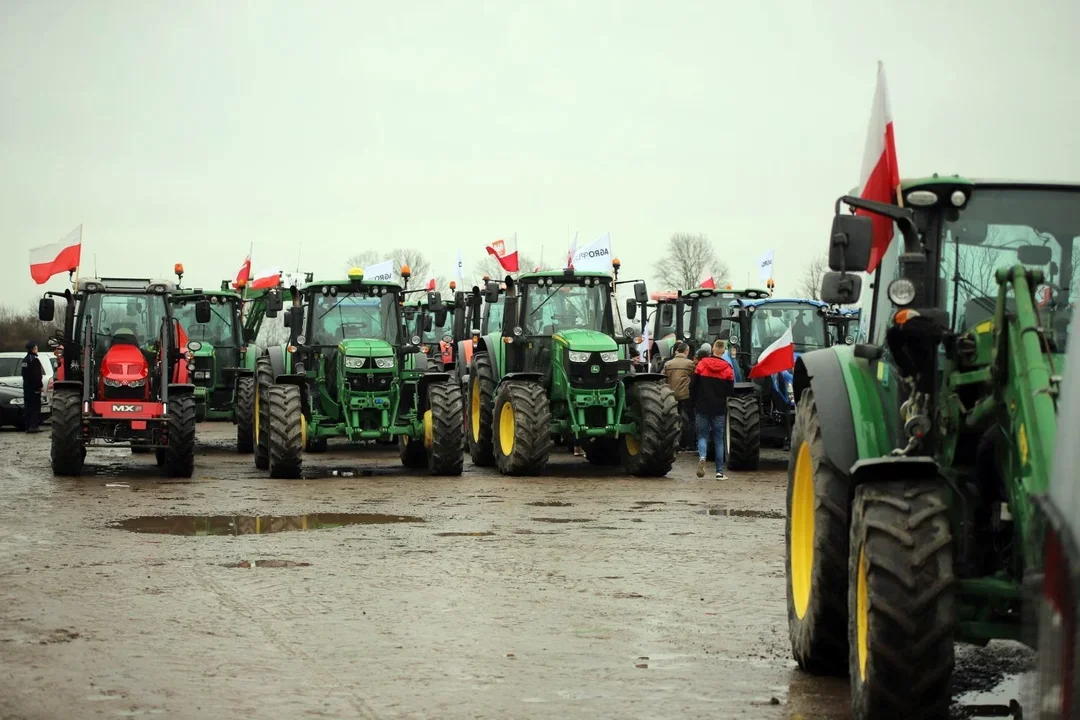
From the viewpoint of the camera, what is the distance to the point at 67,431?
1844 cm

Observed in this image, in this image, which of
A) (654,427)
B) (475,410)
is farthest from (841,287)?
(475,410)

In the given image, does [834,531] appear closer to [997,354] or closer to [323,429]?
[997,354]

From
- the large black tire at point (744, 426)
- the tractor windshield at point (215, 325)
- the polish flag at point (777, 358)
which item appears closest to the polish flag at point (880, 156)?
the polish flag at point (777, 358)

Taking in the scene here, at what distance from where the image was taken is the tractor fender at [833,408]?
665cm

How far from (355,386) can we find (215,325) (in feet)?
24.4

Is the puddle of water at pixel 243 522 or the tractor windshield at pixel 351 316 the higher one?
the tractor windshield at pixel 351 316

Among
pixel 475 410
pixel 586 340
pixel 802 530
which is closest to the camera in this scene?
pixel 802 530

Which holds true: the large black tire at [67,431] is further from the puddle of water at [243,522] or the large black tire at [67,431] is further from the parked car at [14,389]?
the parked car at [14,389]

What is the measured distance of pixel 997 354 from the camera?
18.7ft

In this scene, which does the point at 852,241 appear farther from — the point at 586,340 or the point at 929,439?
the point at 586,340

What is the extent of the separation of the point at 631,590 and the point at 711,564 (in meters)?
1.46

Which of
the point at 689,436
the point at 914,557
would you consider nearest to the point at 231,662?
the point at 914,557

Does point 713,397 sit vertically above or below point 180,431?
above

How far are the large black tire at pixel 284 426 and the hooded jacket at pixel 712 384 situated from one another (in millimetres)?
5084
